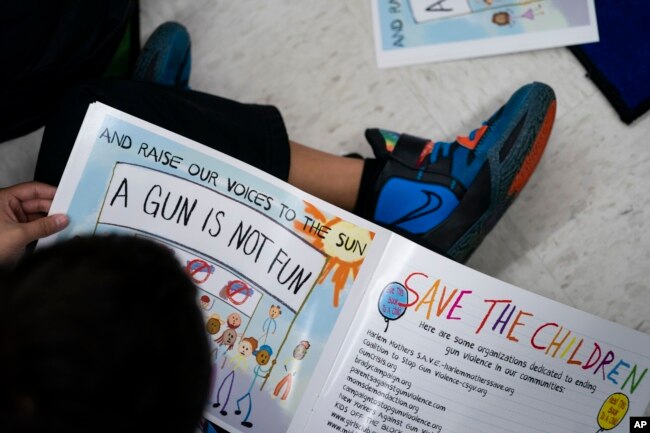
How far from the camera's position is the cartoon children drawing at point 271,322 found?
585 millimetres

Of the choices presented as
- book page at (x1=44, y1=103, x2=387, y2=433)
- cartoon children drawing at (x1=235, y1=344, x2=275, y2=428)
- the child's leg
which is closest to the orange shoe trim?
the child's leg

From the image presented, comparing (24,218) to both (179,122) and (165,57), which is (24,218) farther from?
(165,57)

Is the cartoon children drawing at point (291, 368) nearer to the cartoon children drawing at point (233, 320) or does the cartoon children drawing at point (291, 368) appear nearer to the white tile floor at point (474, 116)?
the cartoon children drawing at point (233, 320)

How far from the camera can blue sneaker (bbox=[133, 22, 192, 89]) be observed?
82 centimetres

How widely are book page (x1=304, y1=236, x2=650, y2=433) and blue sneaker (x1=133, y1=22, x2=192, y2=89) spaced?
47cm

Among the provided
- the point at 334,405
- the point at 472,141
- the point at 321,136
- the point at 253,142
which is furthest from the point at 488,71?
the point at 334,405

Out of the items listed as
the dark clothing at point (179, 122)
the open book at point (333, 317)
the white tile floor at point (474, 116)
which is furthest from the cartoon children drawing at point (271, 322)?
the white tile floor at point (474, 116)

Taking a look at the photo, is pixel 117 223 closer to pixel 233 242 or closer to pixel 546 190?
pixel 233 242

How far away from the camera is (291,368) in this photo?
1.91ft

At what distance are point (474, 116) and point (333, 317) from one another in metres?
0.41

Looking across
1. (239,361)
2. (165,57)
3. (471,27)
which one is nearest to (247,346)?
(239,361)

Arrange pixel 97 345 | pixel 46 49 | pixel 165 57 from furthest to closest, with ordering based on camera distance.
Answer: pixel 165 57 < pixel 46 49 < pixel 97 345

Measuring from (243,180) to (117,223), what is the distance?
5.6 inches

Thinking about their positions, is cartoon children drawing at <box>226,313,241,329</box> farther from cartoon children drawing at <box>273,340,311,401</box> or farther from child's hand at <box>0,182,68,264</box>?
child's hand at <box>0,182,68,264</box>
